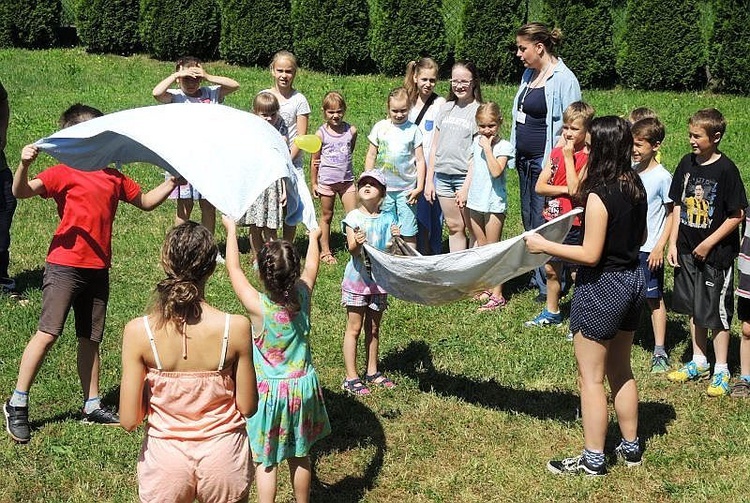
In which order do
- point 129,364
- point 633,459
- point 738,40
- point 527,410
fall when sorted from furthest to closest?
point 738,40 < point 527,410 < point 633,459 < point 129,364

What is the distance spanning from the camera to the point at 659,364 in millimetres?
7316

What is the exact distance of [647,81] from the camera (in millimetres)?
18016

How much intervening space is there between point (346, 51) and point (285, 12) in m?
1.63

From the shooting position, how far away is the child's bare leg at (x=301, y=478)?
5.12 metres

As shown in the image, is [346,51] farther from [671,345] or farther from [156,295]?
[156,295]

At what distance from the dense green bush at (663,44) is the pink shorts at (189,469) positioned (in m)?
15.5

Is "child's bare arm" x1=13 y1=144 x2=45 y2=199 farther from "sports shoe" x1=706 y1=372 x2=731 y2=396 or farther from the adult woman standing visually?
"sports shoe" x1=706 y1=372 x2=731 y2=396

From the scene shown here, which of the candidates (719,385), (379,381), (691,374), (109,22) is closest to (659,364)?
(691,374)

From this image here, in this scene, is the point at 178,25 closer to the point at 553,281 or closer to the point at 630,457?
the point at 553,281

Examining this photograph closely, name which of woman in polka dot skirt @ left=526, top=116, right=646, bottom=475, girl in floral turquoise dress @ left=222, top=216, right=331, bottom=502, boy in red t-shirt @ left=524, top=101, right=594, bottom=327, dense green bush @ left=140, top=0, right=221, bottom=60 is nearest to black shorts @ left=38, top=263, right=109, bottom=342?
girl in floral turquoise dress @ left=222, top=216, right=331, bottom=502

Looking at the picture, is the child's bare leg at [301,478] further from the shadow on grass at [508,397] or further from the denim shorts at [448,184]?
the denim shorts at [448,184]

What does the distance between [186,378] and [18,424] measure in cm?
256

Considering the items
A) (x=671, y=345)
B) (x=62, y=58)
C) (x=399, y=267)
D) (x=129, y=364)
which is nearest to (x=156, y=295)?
(x=129, y=364)

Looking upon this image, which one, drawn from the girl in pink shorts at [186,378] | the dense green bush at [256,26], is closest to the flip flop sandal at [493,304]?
the girl in pink shorts at [186,378]
